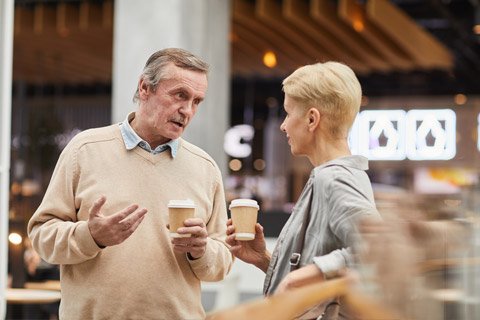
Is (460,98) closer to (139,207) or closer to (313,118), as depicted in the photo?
(139,207)

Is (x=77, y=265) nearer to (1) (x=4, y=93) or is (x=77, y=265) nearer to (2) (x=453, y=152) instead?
(1) (x=4, y=93)

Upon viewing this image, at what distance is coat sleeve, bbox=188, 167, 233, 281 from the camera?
2.59 metres

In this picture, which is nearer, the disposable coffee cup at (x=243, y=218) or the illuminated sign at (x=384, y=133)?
the disposable coffee cup at (x=243, y=218)

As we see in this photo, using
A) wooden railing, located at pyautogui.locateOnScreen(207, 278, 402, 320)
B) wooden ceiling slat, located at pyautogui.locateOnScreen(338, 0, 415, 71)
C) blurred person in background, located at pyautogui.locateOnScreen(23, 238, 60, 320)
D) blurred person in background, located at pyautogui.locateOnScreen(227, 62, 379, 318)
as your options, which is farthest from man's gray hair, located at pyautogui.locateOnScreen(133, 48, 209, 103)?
wooden ceiling slat, located at pyautogui.locateOnScreen(338, 0, 415, 71)

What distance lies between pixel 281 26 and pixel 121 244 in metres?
8.36

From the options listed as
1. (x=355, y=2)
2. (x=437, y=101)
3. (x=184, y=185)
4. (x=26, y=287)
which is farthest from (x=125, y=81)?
(x=437, y=101)

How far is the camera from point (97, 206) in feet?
7.60

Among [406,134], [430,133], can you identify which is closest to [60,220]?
[406,134]

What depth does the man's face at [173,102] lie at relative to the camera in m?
2.61

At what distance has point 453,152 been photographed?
12.4 meters

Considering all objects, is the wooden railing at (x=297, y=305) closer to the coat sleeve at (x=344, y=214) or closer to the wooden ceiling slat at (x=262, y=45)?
the coat sleeve at (x=344, y=214)

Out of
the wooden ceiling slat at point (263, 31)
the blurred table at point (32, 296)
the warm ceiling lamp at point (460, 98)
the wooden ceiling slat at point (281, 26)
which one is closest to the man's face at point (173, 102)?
the blurred table at point (32, 296)

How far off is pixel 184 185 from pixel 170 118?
0.20 m

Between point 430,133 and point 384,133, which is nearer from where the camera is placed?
point 384,133
